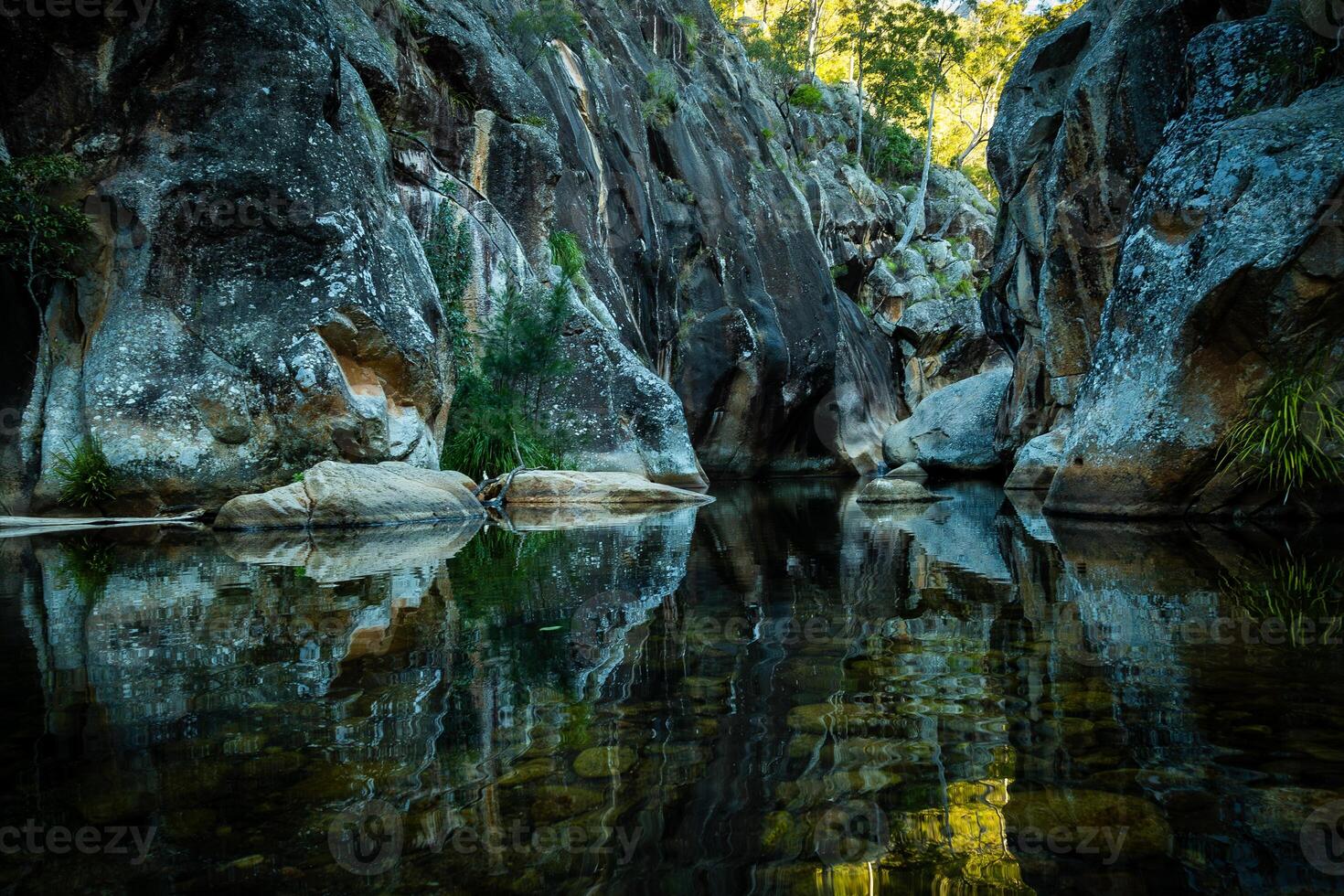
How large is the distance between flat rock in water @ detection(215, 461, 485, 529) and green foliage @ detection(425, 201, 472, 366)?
17.0 feet

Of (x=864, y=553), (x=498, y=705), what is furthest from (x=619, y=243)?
(x=498, y=705)

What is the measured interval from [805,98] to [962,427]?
2103 cm

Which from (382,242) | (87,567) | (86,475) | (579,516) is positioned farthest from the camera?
(382,242)

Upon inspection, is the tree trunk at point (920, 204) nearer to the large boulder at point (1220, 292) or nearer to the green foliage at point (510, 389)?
the green foliage at point (510, 389)

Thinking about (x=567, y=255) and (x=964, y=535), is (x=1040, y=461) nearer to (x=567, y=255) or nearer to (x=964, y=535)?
(x=964, y=535)

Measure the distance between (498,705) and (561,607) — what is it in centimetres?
153

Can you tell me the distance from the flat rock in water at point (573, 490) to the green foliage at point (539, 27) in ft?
38.8

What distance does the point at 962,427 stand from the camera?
22.8 metres

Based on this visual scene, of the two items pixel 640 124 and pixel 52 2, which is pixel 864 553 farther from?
pixel 640 124

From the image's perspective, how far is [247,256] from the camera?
10.1m

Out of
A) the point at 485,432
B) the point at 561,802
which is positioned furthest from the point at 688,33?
the point at 561,802

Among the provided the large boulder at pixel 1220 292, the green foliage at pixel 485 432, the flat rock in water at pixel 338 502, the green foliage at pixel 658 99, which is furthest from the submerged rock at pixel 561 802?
the green foliage at pixel 658 99

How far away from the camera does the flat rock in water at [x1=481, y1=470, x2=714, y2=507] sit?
489 inches

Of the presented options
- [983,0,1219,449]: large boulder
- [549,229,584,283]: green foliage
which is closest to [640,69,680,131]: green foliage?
[549,229,584,283]: green foliage
